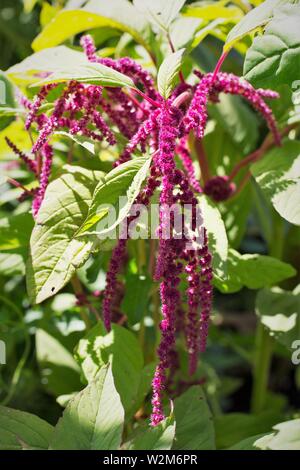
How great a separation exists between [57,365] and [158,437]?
493 millimetres

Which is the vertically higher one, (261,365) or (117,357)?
(117,357)

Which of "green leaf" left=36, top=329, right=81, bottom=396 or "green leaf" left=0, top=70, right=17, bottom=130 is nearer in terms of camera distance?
"green leaf" left=0, top=70, right=17, bottom=130

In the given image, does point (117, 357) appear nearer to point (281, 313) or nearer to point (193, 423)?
point (193, 423)

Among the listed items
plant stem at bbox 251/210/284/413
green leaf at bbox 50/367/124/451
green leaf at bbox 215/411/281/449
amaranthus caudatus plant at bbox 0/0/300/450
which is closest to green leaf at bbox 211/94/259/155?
amaranthus caudatus plant at bbox 0/0/300/450

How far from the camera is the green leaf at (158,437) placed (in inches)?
24.9

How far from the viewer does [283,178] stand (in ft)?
2.76

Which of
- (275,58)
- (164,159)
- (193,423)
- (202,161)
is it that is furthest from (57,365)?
(275,58)

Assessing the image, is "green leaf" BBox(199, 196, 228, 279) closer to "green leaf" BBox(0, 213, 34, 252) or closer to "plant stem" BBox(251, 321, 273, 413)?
"green leaf" BBox(0, 213, 34, 252)

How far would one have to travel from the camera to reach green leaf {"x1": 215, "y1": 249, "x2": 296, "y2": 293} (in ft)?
2.89

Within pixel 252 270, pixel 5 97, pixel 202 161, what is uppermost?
pixel 5 97

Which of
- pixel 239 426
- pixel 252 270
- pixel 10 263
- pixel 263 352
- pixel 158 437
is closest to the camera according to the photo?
pixel 158 437

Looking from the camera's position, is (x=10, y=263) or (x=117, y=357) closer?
(x=117, y=357)

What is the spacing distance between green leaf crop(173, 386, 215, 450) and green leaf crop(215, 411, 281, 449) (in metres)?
0.26
